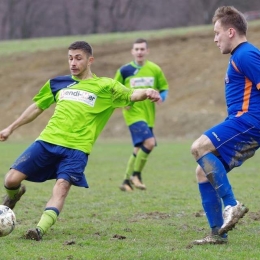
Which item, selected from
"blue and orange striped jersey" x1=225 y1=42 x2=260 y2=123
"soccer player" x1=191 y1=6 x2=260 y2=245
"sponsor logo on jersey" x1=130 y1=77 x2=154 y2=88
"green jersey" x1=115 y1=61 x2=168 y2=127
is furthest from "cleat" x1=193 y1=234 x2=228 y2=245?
"sponsor logo on jersey" x1=130 y1=77 x2=154 y2=88

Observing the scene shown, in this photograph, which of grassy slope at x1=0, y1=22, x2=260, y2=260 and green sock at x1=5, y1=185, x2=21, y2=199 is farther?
green sock at x1=5, y1=185, x2=21, y2=199

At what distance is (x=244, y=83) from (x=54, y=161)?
1934mm

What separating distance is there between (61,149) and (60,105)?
19.1 inches

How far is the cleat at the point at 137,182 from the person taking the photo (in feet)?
33.6

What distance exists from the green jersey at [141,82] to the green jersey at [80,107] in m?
3.77

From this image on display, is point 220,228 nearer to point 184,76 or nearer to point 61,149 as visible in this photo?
point 61,149

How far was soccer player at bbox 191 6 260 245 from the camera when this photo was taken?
18.2 feet

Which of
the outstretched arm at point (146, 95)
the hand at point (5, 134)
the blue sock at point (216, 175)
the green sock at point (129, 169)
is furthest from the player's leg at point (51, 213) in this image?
the green sock at point (129, 169)

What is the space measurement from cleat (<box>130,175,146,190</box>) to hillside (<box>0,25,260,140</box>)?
15066mm

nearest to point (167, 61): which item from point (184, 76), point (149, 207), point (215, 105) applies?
point (184, 76)

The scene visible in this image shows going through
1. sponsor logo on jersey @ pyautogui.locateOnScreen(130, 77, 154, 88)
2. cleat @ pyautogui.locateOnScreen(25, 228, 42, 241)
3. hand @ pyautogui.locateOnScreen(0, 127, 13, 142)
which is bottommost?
cleat @ pyautogui.locateOnScreen(25, 228, 42, 241)

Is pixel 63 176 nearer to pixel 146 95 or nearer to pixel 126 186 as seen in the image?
pixel 146 95

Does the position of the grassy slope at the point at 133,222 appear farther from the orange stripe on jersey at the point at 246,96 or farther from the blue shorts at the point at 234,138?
the orange stripe on jersey at the point at 246,96

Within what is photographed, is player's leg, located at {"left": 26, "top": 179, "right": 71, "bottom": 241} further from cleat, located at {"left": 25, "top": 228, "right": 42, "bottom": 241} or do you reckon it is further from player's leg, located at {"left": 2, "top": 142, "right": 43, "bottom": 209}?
player's leg, located at {"left": 2, "top": 142, "right": 43, "bottom": 209}
